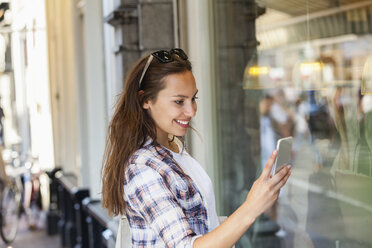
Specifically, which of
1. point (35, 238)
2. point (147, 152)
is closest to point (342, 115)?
point (147, 152)

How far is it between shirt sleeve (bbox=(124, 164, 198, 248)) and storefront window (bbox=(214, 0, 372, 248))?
4.01ft

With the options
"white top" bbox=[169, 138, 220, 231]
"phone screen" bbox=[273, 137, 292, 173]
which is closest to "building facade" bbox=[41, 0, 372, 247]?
"white top" bbox=[169, 138, 220, 231]

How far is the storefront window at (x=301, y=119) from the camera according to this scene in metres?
2.81

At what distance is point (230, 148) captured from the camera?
3.82 meters

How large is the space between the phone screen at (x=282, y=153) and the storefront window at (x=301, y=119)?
1039mm

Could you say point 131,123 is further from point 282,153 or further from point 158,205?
point 282,153

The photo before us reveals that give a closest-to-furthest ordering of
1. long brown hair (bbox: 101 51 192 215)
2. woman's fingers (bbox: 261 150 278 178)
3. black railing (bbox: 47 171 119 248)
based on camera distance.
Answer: woman's fingers (bbox: 261 150 278 178), long brown hair (bbox: 101 51 192 215), black railing (bbox: 47 171 119 248)

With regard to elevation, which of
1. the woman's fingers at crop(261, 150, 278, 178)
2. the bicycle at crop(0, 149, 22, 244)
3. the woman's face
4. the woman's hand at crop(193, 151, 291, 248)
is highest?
the woman's face

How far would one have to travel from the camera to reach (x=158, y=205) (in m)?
1.65

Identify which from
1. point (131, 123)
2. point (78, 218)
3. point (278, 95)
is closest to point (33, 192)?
point (78, 218)

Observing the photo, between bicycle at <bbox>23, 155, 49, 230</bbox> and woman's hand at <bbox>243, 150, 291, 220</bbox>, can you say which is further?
bicycle at <bbox>23, 155, 49, 230</bbox>

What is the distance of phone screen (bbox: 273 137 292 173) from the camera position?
1575 millimetres

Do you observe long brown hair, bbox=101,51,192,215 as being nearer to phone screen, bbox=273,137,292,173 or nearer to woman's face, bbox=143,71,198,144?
woman's face, bbox=143,71,198,144

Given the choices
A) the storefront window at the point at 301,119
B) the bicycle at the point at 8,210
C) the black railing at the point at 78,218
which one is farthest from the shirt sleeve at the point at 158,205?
the bicycle at the point at 8,210
